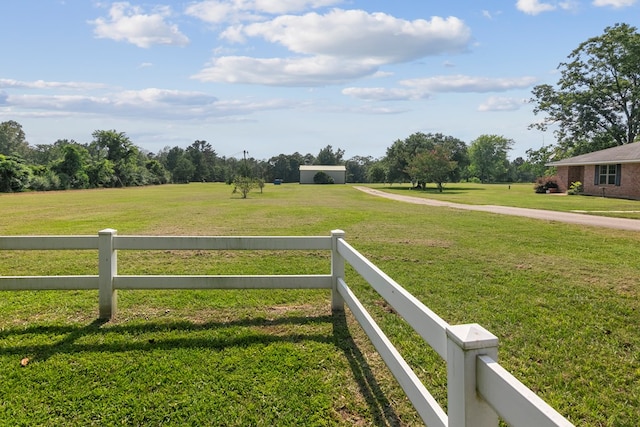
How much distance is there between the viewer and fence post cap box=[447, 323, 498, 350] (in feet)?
5.26

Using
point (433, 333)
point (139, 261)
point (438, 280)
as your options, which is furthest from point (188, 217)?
point (433, 333)

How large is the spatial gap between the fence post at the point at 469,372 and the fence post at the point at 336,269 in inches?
125

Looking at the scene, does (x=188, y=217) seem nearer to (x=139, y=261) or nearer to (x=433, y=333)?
(x=139, y=261)

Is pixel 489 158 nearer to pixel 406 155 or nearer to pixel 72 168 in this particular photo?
pixel 406 155

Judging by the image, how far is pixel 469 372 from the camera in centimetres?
163

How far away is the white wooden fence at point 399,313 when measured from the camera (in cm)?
146

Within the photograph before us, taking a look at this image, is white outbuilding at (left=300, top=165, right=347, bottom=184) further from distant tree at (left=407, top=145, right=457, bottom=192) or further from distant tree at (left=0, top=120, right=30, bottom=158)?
distant tree at (left=0, top=120, right=30, bottom=158)

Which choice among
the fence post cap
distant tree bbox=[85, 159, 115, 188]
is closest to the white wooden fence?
the fence post cap

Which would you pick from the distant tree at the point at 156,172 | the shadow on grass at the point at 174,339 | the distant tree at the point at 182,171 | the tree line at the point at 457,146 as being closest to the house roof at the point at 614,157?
the tree line at the point at 457,146

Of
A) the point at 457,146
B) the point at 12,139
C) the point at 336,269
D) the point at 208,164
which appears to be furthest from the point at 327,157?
the point at 336,269

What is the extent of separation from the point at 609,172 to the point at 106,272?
3440cm

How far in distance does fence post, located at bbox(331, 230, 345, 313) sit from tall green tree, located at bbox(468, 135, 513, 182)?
91.1 meters

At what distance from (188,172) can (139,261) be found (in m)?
85.9

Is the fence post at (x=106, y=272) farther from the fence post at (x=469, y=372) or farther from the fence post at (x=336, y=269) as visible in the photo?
the fence post at (x=469, y=372)
